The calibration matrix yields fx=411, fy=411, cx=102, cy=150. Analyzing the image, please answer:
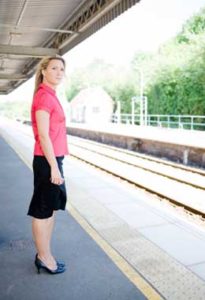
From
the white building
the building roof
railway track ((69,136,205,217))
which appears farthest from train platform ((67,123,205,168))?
the building roof

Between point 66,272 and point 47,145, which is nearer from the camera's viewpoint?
point 47,145

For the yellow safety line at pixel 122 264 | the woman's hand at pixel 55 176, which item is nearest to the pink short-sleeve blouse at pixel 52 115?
the woman's hand at pixel 55 176

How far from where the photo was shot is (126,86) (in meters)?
58.3

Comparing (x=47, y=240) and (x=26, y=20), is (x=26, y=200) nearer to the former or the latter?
(x=47, y=240)

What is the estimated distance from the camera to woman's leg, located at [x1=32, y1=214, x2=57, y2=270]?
139 inches

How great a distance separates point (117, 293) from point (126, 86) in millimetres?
56106

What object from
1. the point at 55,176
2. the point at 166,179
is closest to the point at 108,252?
the point at 55,176

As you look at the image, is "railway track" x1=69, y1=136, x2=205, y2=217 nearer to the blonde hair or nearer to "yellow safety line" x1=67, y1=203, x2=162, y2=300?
"yellow safety line" x1=67, y1=203, x2=162, y2=300

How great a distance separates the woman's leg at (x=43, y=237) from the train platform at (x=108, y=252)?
0.13 meters

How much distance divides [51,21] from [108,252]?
35.9 feet

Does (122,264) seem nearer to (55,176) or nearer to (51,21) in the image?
(55,176)

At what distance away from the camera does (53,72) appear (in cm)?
343

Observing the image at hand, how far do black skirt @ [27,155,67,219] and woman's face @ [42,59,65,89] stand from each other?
632mm

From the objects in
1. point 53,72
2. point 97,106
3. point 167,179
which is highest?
point 53,72
